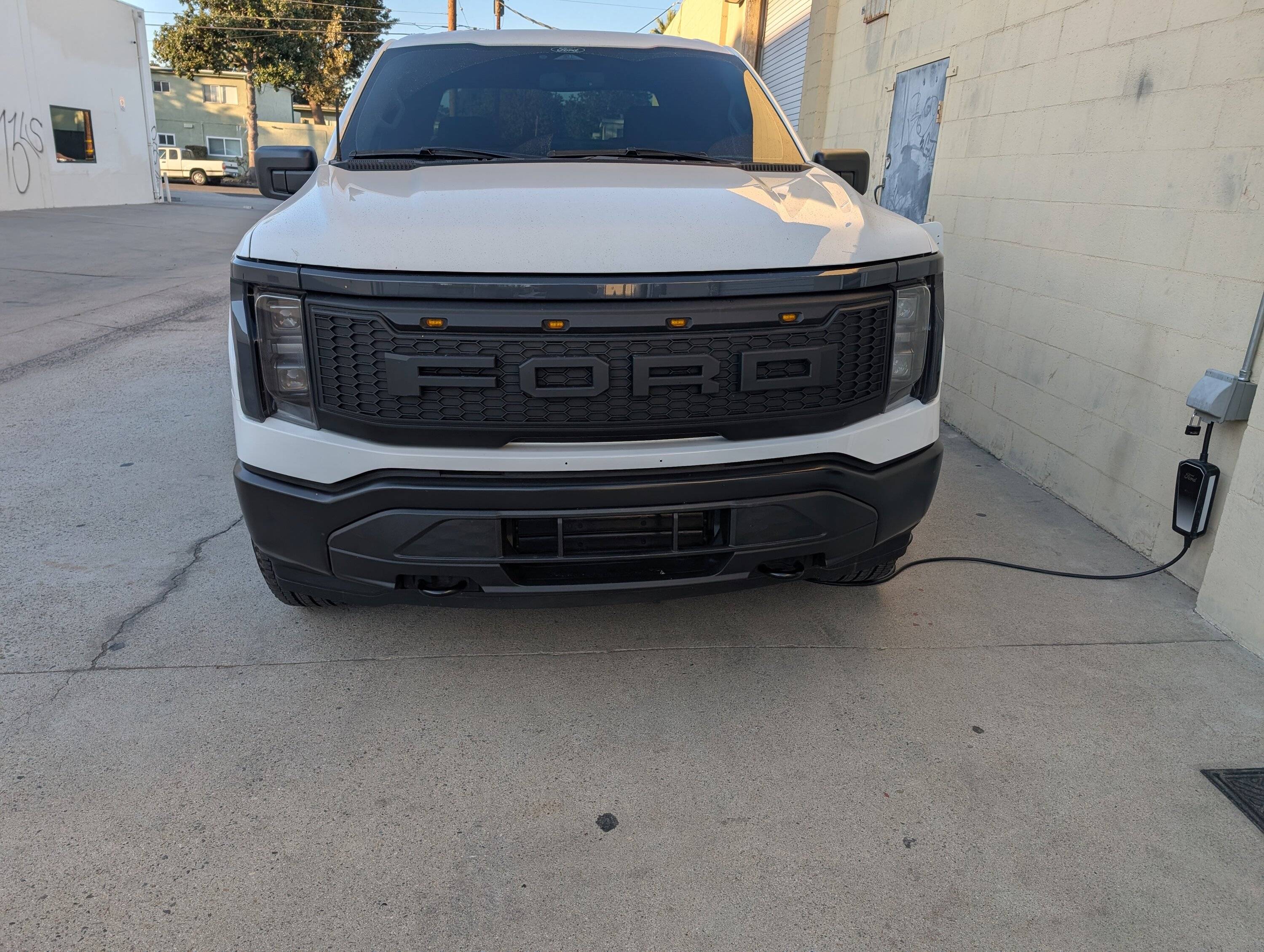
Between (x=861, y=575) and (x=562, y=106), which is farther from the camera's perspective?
(x=562, y=106)

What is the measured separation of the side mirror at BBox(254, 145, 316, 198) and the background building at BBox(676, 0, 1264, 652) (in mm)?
3423

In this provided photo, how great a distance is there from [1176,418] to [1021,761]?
6.25 feet

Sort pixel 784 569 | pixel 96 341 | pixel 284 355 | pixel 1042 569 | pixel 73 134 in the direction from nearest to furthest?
pixel 284 355, pixel 784 569, pixel 1042 569, pixel 96 341, pixel 73 134

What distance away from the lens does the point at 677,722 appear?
2.57m

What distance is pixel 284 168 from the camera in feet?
11.4

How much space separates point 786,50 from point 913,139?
Answer: 17.7 ft

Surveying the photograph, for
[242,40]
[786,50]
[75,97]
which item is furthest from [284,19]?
[786,50]

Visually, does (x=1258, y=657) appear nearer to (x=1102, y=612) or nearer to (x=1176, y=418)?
(x=1102, y=612)

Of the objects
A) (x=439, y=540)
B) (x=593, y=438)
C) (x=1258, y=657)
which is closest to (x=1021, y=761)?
(x=1258, y=657)

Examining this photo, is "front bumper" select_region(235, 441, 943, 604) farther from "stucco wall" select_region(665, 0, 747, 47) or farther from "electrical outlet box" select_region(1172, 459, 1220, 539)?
"stucco wall" select_region(665, 0, 747, 47)

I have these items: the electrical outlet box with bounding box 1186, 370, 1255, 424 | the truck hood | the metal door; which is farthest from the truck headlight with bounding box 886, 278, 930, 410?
the metal door

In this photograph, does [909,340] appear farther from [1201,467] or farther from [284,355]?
[284,355]

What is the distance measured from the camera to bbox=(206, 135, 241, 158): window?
148 feet

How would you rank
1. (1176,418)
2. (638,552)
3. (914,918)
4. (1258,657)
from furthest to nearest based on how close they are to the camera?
(1176,418) < (1258,657) < (638,552) < (914,918)
